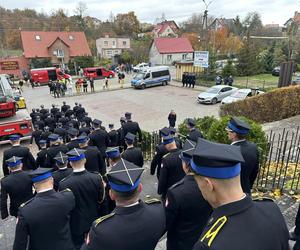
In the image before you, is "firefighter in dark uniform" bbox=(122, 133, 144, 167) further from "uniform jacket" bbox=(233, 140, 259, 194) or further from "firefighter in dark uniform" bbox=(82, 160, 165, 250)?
"firefighter in dark uniform" bbox=(82, 160, 165, 250)

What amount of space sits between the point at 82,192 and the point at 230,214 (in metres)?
2.76

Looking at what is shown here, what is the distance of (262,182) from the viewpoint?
6.29 m

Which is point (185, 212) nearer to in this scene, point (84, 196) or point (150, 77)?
point (84, 196)

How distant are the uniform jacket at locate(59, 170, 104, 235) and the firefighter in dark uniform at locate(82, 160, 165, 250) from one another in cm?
157

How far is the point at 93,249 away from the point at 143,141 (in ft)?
24.3

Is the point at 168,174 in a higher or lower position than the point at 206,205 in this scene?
lower

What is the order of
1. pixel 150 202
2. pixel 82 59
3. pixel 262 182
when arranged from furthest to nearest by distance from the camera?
pixel 82 59 < pixel 262 182 < pixel 150 202

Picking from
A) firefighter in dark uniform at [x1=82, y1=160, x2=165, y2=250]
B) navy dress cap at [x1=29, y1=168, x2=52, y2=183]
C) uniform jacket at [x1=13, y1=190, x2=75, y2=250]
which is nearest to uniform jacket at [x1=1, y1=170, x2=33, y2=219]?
navy dress cap at [x1=29, y1=168, x2=52, y2=183]

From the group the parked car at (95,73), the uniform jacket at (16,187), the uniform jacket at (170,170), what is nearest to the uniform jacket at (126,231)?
the uniform jacket at (170,170)

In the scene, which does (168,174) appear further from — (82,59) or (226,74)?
(82,59)

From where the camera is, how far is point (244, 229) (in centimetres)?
173

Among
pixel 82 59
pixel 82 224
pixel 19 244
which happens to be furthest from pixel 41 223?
pixel 82 59

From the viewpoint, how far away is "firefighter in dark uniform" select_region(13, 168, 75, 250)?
10.3ft

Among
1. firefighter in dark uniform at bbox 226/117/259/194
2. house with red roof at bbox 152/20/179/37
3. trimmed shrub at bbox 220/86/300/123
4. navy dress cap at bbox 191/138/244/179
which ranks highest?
house with red roof at bbox 152/20/179/37
